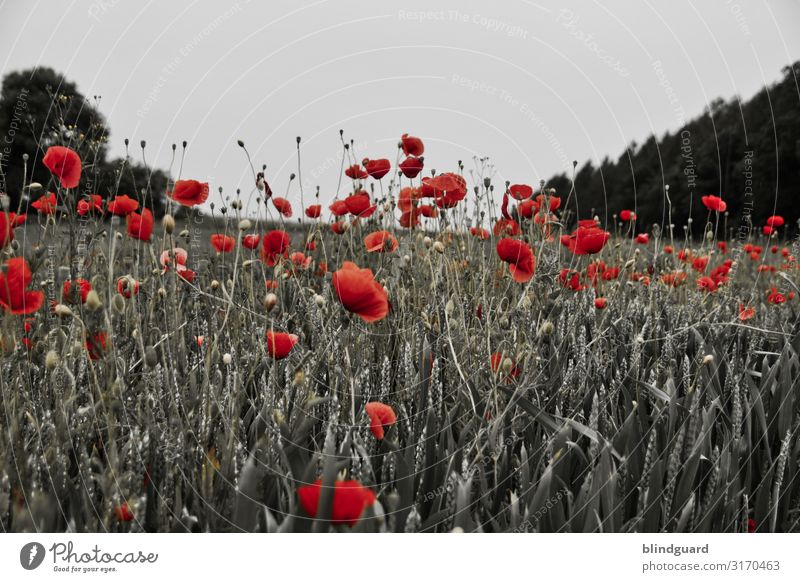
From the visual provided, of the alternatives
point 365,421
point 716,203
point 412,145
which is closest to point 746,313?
point 716,203

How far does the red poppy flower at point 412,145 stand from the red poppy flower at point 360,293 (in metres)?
0.70

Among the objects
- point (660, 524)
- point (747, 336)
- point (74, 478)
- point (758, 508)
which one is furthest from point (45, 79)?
point (747, 336)

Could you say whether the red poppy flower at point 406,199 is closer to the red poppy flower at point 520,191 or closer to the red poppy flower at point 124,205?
the red poppy flower at point 520,191

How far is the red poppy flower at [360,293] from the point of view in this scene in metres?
1.18

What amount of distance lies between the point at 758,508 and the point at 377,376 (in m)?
0.91

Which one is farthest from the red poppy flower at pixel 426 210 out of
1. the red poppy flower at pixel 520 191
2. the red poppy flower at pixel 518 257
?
the red poppy flower at pixel 518 257

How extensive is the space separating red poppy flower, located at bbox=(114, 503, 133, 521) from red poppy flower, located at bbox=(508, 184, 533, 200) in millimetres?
1427

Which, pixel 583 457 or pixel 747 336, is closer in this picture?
pixel 583 457

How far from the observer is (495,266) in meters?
2.52

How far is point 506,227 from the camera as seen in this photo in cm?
236

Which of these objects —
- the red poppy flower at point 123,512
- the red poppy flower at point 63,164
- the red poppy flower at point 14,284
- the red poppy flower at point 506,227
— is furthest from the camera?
the red poppy flower at point 506,227

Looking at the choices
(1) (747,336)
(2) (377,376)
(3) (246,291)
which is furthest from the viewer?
(3) (246,291)
